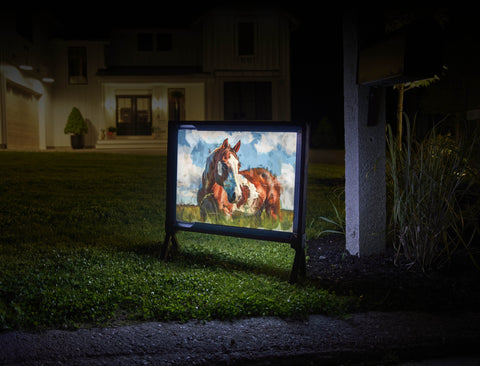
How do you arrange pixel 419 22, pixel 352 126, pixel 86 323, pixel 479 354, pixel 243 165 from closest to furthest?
pixel 479 354, pixel 86 323, pixel 419 22, pixel 243 165, pixel 352 126

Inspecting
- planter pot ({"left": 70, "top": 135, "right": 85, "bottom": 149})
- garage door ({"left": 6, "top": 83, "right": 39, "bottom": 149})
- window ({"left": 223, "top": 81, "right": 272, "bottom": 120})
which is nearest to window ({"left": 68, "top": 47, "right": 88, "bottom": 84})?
garage door ({"left": 6, "top": 83, "right": 39, "bottom": 149})

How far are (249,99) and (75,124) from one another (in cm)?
811

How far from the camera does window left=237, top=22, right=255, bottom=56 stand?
21.2m

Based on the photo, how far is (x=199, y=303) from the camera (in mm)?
3041

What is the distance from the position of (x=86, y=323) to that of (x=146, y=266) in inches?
45.8

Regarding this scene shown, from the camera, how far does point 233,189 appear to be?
3945 mm

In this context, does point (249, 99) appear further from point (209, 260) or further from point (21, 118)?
point (209, 260)

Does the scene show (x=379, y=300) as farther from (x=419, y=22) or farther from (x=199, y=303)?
(x=419, y=22)

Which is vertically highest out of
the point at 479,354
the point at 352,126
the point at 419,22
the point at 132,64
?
the point at 132,64

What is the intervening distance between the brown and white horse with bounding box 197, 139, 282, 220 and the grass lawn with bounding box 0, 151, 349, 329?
0.54 m

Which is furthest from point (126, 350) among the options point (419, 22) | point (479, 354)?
point (419, 22)

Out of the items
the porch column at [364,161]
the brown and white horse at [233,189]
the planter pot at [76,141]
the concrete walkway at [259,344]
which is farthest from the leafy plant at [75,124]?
the concrete walkway at [259,344]

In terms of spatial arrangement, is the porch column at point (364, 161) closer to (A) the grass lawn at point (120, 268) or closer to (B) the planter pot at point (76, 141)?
(A) the grass lawn at point (120, 268)

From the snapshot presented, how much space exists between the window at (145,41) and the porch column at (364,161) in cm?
1912
